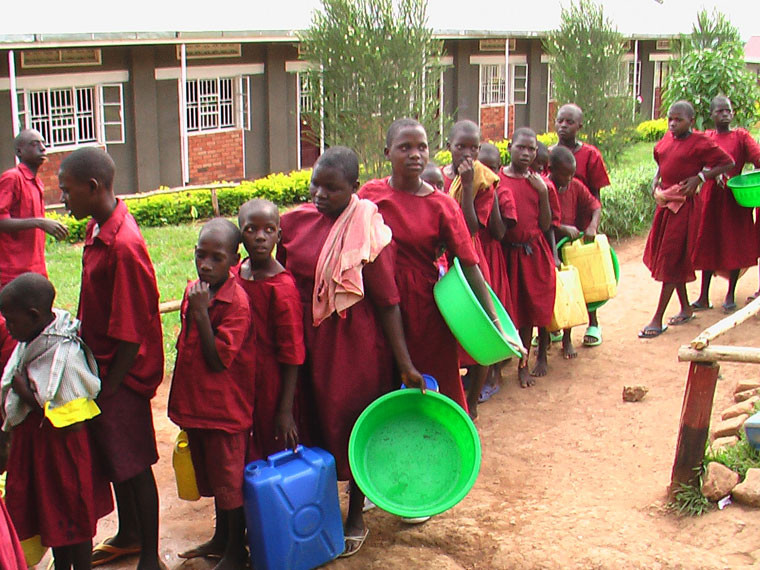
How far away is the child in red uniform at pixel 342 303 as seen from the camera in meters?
3.70

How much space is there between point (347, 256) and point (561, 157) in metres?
3.01

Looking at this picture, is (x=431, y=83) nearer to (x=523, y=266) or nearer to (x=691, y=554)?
(x=523, y=266)

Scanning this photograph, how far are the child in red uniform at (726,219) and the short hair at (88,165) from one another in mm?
5160

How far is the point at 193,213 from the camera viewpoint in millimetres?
12492

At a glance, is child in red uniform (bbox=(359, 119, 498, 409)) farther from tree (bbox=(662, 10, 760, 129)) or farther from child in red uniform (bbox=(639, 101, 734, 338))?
tree (bbox=(662, 10, 760, 129))

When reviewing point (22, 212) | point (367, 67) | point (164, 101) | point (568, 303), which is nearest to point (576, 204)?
point (568, 303)

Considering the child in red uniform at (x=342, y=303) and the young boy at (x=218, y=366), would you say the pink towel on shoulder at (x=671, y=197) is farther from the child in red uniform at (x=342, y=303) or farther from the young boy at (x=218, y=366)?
the young boy at (x=218, y=366)

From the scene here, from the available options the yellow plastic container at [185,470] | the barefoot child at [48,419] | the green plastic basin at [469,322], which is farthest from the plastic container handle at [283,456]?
the green plastic basin at [469,322]

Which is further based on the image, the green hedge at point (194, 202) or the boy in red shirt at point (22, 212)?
the green hedge at point (194, 202)

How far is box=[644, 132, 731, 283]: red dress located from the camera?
22.4 ft

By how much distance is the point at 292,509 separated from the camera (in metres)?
3.60

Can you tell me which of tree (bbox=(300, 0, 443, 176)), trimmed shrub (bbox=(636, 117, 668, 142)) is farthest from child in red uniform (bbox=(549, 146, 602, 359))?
trimmed shrub (bbox=(636, 117, 668, 142))

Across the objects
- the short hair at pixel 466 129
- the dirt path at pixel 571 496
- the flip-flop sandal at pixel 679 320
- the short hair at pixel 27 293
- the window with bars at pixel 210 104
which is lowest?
the dirt path at pixel 571 496

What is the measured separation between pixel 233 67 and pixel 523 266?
→ 35.7ft
